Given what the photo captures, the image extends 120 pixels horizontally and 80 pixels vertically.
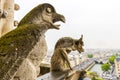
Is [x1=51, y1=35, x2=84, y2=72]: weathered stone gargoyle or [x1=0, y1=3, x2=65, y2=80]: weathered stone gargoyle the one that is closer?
[x1=0, y1=3, x2=65, y2=80]: weathered stone gargoyle

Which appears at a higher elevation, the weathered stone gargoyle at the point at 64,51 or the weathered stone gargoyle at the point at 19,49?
the weathered stone gargoyle at the point at 19,49

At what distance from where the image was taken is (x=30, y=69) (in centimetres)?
139

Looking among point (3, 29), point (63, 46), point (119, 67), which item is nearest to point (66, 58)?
point (63, 46)

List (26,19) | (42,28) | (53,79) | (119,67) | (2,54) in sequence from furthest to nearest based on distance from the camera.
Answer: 1. (119,67)
2. (53,79)
3. (26,19)
4. (42,28)
5. (2,54)

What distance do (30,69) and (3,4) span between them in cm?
427

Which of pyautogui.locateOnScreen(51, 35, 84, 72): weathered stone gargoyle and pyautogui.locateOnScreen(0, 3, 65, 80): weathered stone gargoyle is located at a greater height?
A: pyautogui.locateOnScreen(0, 3, 65, 80): weathered stone gargoyle

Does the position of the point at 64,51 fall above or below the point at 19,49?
below

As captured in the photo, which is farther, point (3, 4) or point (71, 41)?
point (3, 4)

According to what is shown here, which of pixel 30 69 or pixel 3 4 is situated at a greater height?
pixel 3 4

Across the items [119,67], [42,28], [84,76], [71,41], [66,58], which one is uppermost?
[42,28]

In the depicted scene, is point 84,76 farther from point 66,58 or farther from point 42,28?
point 42,28

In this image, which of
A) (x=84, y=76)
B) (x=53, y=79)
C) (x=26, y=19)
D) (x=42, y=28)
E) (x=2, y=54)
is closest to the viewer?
(x=2, y=54)

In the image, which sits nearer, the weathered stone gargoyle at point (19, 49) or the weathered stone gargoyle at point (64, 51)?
the weathered stone gargoyle at point (19, 49)

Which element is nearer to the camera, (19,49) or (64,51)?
→ (19,49)
